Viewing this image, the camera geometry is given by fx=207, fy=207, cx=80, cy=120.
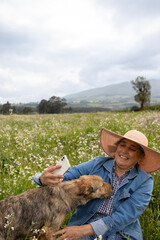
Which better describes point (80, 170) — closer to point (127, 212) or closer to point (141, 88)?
point (127, 212)

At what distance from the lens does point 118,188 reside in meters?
3.88

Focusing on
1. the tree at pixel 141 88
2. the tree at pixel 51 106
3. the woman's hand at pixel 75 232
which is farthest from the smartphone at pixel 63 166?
the tree at pixel 141 88

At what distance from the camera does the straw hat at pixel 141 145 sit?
3.85 meters

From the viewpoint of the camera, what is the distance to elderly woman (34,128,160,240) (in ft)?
11.4

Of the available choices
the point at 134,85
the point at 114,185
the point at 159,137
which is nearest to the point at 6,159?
the point at 114,185

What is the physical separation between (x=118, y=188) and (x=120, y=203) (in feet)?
0.86

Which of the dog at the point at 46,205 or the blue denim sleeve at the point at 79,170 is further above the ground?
the blue denim sleeve at the point at 79,170

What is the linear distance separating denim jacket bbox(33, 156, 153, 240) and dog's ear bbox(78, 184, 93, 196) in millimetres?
344

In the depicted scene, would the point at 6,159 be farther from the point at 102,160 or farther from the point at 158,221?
the point at 158,221

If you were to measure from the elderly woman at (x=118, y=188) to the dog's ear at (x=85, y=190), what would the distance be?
1.13ft

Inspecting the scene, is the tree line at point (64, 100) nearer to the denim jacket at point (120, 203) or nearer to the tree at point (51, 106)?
the tree at point (51, 106)

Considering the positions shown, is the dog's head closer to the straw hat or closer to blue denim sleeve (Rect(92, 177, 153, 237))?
blue denim sleeve (Rect(92, 177, 153, 237))

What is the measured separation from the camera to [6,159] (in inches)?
277

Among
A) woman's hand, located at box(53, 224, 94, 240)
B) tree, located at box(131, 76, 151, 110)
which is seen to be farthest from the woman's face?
tree, located at box(131, 76, 151, 110)
